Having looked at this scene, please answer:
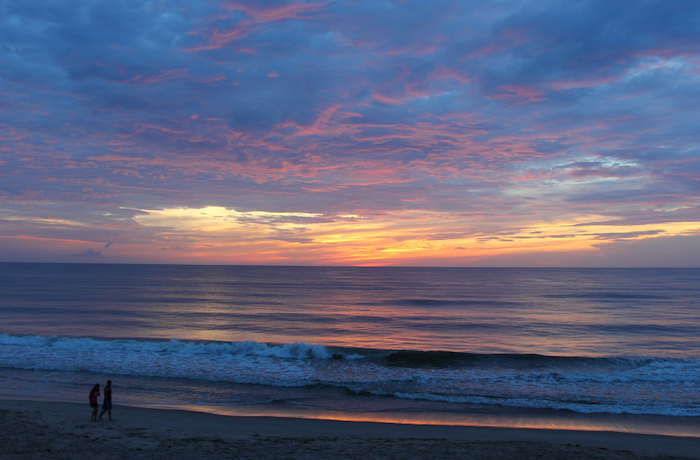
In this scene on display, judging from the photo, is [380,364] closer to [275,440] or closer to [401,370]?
[401,370]

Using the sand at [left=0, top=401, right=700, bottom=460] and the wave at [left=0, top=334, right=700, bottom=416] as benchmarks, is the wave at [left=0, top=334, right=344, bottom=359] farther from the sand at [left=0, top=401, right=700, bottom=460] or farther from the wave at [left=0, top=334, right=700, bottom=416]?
the sand at [left=0, top=401, right=700, bottom=460]

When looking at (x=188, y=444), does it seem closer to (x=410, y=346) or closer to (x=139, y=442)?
(x=139, y=442)

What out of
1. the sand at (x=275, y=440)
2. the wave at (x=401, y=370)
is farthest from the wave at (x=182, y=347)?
the sand at (x=275, y=440)

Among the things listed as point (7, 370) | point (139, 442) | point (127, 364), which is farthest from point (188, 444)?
point (7, 370)

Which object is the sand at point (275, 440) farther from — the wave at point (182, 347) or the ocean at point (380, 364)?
the wave at point (182, 347)

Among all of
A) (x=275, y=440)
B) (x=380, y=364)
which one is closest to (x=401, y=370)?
(x=380, y=364)

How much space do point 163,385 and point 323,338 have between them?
1370 cm

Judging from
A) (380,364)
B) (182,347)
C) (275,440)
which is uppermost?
(275,440)

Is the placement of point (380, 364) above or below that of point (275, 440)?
below

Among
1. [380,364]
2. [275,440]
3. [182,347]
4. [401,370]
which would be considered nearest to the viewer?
[275,440]

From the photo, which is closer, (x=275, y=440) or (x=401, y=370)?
(x=275, y=440)

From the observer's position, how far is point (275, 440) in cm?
1203

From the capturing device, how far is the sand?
1085 cm

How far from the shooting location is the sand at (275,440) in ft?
35.6
